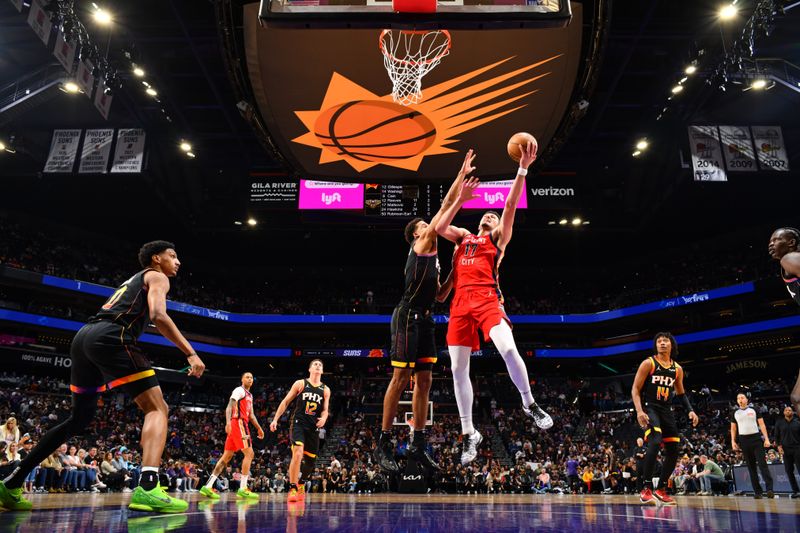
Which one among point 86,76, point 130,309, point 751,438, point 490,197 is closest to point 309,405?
point 130,309

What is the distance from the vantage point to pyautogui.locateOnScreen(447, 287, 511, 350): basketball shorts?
499 cm

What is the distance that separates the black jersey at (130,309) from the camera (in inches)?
171

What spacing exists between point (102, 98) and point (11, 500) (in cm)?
1574

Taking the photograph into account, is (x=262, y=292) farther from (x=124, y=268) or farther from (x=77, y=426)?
(x=77, y=426)

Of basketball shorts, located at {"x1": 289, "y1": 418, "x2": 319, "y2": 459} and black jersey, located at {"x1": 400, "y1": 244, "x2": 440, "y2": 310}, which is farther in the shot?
basketball shorts, located at {"x1": 289, "y1": 418, "x2": 319, "y2": 459}

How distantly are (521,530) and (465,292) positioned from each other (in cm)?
250

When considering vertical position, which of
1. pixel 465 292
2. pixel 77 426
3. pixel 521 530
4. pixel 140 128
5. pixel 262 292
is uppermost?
pixel 140 128

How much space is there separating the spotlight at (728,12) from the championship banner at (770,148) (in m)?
5.49

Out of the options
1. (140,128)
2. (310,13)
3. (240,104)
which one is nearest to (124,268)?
(140,128)

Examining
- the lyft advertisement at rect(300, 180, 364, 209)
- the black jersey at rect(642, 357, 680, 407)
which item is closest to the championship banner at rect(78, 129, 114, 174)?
the lyft advertisement at rect(300, 180, 364, 209)

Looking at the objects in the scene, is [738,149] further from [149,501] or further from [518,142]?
[149,501]

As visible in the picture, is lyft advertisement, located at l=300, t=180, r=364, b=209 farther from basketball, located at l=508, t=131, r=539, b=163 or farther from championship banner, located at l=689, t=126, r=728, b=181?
basketball, located at l=508, t=131, r=539, b=163

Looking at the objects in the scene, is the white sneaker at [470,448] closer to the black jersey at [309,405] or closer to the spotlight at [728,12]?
the black jersey at [309,405]

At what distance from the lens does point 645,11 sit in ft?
50.4
